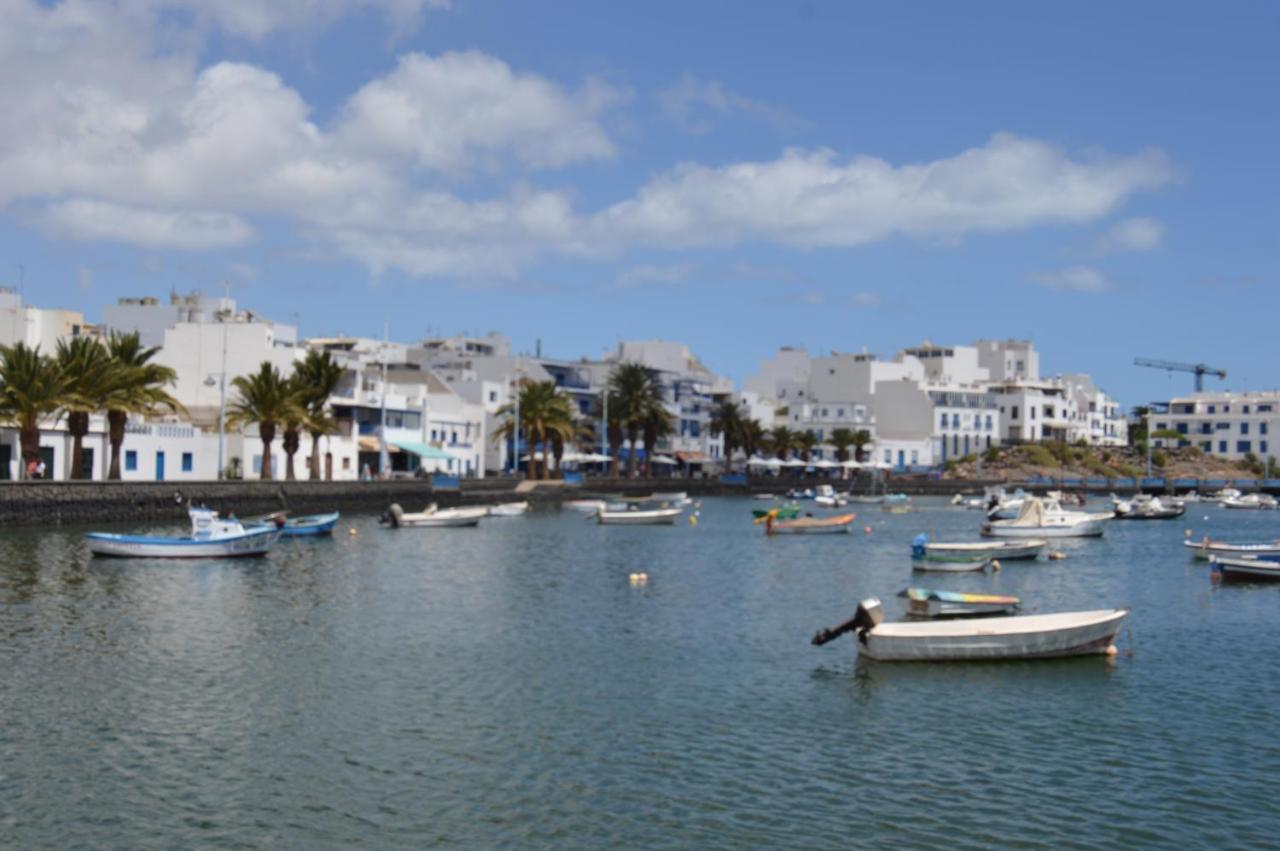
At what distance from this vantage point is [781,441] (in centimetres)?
18625

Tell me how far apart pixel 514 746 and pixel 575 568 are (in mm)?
35239

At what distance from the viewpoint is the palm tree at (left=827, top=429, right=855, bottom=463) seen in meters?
191

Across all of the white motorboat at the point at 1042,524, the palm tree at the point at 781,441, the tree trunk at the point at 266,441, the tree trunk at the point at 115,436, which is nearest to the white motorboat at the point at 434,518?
the tree trunk at the point at 266,441

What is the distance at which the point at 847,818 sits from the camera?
22.0 metres

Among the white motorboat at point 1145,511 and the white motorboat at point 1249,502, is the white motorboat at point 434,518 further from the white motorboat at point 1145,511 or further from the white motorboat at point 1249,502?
the white motorboat at point 1249,502

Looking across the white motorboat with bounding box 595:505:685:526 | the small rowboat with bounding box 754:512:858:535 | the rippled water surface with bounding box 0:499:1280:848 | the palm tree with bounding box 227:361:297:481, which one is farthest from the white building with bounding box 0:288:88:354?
the rippled water surface with bounding box 0:499:1280:848

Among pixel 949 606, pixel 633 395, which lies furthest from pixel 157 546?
pixel 633 395

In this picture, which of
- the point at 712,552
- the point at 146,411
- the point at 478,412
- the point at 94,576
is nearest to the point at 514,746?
the point at 94,576

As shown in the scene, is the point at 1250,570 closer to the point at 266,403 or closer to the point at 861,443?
the point at 266,403

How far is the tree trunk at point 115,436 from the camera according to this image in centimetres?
8212

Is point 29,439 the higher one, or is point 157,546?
point 29,439

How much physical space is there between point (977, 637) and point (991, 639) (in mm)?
407

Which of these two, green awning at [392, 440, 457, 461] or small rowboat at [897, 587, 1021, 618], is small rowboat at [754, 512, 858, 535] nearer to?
green awning at [392, 440, 457, 461]

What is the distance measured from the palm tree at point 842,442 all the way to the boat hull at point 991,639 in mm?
155621
